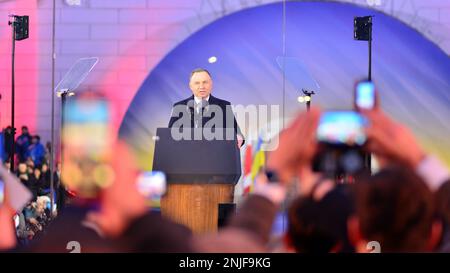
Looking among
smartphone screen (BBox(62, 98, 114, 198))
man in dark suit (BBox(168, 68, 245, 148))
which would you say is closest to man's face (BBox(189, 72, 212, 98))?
man in dark suit (BBox(168, 68, 245, 148))

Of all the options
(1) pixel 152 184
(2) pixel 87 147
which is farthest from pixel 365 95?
(2) pixel 87 147

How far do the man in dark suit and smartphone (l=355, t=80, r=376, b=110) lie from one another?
23.1 inches

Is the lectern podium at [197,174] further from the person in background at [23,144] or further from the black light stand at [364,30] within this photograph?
the black light stand at [364,30]

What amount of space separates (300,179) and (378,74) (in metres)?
0.64

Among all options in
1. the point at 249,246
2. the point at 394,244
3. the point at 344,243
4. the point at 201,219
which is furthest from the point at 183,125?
the point at 394,244

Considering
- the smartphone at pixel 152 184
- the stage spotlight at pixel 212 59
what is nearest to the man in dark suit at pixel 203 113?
the stage spotlight at pixel 212 59

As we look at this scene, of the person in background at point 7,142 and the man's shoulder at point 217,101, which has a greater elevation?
the man's shoulder at point 217,101

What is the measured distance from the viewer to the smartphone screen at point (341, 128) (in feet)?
9.58

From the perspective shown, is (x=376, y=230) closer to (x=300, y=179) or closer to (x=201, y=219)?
(x=300, y=179)

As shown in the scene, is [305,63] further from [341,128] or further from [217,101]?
[217,101]

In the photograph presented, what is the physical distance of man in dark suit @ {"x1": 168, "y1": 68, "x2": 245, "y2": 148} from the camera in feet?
9.71

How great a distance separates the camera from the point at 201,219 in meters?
2.90

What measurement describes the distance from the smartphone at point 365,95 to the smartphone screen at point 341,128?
0.25ft

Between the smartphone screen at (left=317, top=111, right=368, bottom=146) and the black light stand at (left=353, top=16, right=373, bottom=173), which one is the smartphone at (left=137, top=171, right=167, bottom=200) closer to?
the smartphone screen at (left=317, top=111, right=368, bottom=146)
